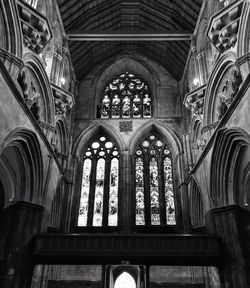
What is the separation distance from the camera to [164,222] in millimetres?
12906

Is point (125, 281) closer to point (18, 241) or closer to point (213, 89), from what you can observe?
point (18, 241)

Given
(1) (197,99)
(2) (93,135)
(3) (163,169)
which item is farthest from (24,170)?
(3) (163,169)

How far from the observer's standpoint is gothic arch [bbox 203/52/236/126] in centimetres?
953

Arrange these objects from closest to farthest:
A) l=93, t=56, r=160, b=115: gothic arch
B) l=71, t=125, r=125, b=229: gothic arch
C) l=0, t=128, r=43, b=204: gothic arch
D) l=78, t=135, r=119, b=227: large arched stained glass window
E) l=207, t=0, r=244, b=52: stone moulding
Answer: l=207, t=0, r=244, b=52: stone moulding → l=0, t=128, r=43, b=204: gothic arch → l=71, t=125, r=125, b=229: gothic arch → l=78, t=135, r=119, b=227: large arched stained glass window → l=93, t=56, r=160, b=115: gothic arch

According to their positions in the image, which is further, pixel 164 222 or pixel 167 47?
pixel 167 47

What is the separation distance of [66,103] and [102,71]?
18.6 feet

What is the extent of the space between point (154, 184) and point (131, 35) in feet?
22.7

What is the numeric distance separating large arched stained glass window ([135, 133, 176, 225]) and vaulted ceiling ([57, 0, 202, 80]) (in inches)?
176

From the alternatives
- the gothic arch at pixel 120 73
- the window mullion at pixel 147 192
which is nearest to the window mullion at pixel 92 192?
the window mullion at pixel 147 192

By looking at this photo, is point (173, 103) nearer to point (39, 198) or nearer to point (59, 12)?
point (59, 12)

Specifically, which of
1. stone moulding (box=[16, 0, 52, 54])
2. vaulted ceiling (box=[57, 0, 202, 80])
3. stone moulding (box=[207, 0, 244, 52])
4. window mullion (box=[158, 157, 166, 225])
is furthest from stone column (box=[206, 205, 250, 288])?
vaulted ceiling (box=[57, 0, 202, 80])

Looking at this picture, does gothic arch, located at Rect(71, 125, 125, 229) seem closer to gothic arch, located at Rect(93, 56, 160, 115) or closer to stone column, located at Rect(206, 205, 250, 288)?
gothic arch, located at Rect(93, 56, 160, 115)

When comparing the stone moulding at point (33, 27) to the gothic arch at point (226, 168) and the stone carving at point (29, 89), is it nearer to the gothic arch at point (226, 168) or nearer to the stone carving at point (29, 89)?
the stone carving at point (29, 89)

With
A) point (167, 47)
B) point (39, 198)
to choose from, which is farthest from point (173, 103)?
point (39, 198)
